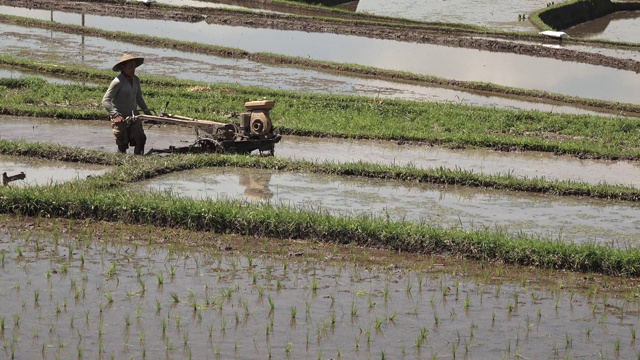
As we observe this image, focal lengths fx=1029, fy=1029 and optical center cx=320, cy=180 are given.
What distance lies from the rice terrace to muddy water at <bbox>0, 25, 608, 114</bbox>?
9 centimetres

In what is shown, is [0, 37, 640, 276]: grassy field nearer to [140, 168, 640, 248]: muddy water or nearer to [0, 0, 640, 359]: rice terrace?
[0, 0, 640, 359]: rice terrace

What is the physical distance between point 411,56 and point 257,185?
10.5m

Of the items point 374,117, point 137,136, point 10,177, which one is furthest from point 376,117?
point 10,177

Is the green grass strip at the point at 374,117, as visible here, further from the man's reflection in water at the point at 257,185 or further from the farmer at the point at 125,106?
the man's reflection in water at the point at 257,185

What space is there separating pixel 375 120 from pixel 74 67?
16.7ft

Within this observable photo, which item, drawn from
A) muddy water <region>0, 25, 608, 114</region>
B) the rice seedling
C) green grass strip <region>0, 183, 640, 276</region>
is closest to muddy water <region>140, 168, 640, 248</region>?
green grass strip <region>0, 183, 640, 276</region>

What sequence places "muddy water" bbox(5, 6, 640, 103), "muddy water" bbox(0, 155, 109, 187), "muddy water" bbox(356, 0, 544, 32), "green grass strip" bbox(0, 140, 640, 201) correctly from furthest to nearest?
1. "muddy water" bbox(356, 0, 544, 32)
2. "muddy water" bbox(5, 6, 640, 103)
3. "green grass strip" bbox(0, 140, 640, 201)
4. "muddy water" bbox(0, 155, 109, 187)

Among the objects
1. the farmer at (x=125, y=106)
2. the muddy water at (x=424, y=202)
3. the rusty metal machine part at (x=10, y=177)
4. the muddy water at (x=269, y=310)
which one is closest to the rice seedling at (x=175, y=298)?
the muddy water at (x=269, y=310)

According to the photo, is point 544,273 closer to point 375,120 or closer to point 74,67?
point 375,120

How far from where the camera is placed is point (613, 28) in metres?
25.2

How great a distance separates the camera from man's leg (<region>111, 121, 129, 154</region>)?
899 cm

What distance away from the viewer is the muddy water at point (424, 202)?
7.36 meters

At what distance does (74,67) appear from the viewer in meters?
14.6

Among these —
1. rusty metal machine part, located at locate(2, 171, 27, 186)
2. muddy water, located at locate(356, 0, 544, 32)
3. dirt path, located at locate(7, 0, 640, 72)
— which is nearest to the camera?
rusty metal machine part, located at locate(2, 171, 27, 186)
